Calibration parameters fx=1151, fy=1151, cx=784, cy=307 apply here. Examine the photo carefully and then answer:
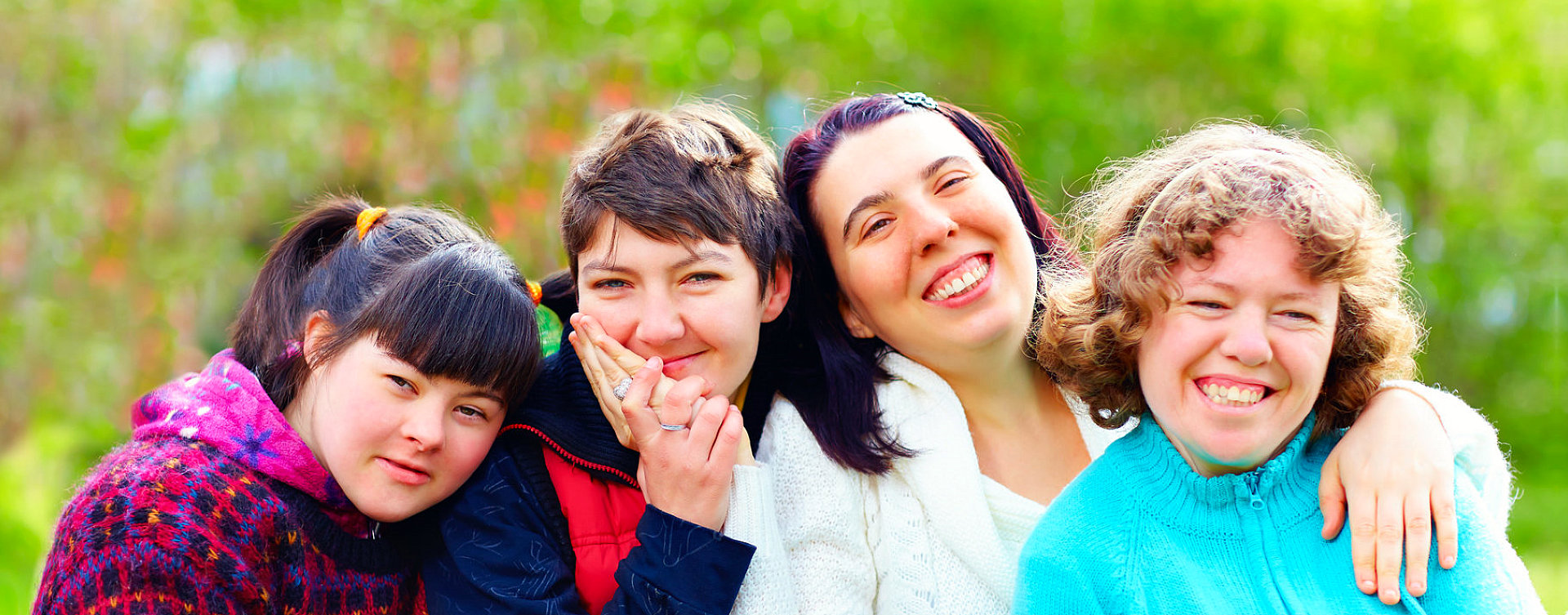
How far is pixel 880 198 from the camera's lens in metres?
2.57

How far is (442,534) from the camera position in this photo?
2.32m

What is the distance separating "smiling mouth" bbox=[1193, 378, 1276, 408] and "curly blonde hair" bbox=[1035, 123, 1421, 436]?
0.16m

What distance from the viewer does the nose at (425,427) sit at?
7.12 ft

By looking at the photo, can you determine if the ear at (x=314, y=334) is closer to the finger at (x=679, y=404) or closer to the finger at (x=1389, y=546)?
the finger at (x=679, y=404)

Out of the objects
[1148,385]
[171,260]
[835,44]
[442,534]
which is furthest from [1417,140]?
[171,260]

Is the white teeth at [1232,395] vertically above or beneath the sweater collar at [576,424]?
above

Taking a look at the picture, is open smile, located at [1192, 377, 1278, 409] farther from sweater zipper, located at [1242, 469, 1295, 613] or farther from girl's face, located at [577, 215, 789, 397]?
girl's face, located at [577, 215, 789, 397]

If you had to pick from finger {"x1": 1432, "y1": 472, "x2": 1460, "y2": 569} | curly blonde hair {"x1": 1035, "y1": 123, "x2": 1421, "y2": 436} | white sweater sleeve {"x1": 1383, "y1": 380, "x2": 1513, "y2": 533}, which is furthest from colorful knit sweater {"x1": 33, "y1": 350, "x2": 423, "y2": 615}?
white sweater sleeve {"x1": 1383, "y1": 380, "x2": 1513, "y2": 533}

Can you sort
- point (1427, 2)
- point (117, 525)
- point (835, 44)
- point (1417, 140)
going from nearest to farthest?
1. point (117, 525)
2. point (835, 44)
3. point (1427, 2)
4. point (1417, 140)

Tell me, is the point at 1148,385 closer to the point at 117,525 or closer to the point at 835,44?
the point at 117,525

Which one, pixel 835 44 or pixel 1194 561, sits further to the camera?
pixel 835 44

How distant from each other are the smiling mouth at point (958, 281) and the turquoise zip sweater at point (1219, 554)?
579mm

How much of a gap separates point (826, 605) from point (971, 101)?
362cm

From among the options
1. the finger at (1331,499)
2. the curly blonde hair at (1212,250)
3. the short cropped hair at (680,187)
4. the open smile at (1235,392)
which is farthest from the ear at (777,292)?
the finger at (1331,499)
